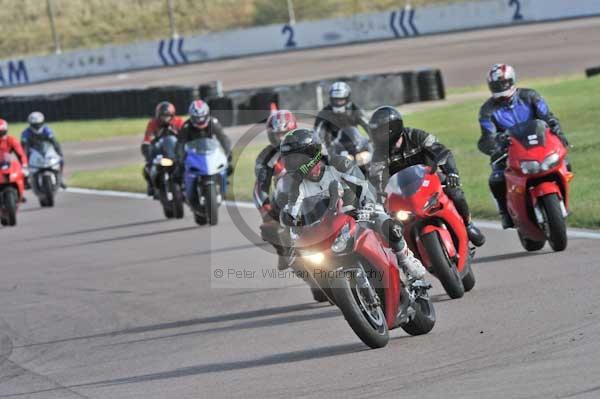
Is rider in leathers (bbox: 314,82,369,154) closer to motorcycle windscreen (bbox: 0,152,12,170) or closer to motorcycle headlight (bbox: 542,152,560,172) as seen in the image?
motorcycle headlight (bbox: 542,152,560,172)

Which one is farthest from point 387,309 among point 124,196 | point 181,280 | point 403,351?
point 124,196

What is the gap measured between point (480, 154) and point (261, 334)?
12611 millimetres

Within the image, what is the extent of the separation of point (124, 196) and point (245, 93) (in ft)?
31.0

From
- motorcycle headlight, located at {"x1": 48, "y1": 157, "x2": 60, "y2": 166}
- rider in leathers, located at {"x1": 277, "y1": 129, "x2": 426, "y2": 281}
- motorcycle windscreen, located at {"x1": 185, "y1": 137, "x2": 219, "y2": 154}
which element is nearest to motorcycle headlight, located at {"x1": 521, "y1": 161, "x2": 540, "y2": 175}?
rider in leathers, located at {"x1": 277, "y1": 129, "x2": 426, "y2": 281}

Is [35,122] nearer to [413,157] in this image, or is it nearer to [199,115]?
[199,115]

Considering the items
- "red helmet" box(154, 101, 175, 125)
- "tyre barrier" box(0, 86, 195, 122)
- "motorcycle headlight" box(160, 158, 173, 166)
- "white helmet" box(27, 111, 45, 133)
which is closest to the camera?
"motorcycle headlight" box(160, 158, 173, 166)

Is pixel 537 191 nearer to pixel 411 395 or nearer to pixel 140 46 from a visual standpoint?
pixel 411 395

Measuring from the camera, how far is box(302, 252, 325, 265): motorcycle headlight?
26.8 feet

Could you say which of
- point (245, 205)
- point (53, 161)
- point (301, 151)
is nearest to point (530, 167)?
point (301, 151)

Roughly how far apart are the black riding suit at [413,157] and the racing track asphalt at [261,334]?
854 mm

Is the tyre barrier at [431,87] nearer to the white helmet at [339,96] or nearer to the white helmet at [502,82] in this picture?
the white helmet at [339,96]

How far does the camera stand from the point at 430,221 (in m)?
9.73

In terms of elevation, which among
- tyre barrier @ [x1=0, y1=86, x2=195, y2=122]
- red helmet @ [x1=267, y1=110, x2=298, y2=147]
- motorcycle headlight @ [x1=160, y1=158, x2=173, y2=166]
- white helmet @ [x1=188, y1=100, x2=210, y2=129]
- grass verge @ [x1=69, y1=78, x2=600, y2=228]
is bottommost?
tyre barrier @ [x1=0, y1=86, x2=195, y2=122]

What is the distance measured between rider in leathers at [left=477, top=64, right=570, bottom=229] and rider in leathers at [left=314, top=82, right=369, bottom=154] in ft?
12.1
